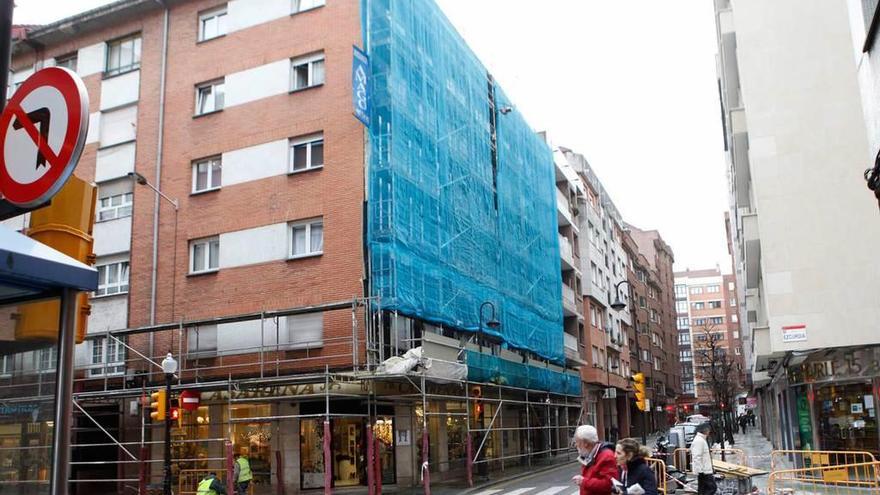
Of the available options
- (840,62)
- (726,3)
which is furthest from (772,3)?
(726,3)

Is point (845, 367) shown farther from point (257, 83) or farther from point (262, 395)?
point (257, 83)

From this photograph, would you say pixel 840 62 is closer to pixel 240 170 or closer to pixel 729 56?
pixel 729 56

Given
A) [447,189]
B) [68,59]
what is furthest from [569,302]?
[68,59]

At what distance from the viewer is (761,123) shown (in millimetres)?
21609

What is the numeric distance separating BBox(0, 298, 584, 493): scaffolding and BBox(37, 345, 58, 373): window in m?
15.2

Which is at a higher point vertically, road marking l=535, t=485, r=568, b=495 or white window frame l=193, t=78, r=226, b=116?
white window frame l=193, t=78, r=226, b=116

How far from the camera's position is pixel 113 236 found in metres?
27.8

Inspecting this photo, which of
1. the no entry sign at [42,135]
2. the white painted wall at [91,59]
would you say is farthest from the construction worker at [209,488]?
the white painted wall at [91,59]

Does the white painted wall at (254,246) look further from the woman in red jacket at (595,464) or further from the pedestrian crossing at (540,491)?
the woman in red jacket at (595,464)

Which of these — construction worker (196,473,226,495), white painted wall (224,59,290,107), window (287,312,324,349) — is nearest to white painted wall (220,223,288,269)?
window (287,312,324,349)

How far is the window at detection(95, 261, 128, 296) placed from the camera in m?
27.3

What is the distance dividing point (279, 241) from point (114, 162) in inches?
317

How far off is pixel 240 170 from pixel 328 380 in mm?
8940

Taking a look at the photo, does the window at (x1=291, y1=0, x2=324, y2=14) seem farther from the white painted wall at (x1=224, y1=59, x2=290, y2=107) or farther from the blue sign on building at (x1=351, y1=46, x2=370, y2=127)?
the blue sign on building at (x1=351, y1=46, x2=370, y2=127)
